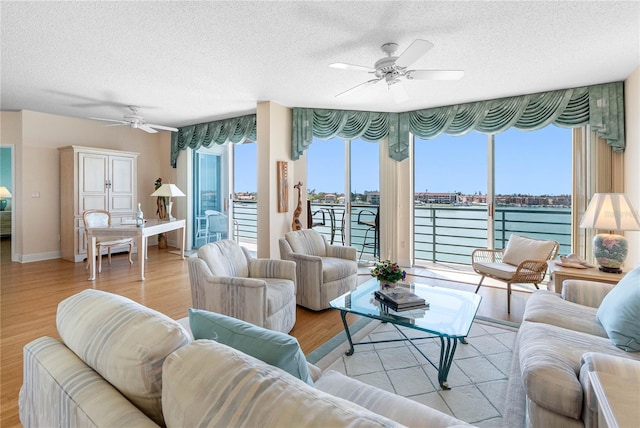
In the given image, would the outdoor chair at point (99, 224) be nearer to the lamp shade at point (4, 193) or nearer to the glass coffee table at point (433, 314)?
the glass coffee table at point (433, 314)

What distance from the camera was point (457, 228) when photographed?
17.0 ft

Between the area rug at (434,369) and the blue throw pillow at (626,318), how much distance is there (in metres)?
0.65

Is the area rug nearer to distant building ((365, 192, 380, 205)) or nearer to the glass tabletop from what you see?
the glass tabletop

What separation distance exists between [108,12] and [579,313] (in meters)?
3.78

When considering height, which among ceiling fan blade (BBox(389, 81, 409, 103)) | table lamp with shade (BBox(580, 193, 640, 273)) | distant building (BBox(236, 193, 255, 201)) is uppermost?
ceiling fan blade (BBox(389, 81, 409, 103))

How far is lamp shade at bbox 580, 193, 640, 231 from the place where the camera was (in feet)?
8.22

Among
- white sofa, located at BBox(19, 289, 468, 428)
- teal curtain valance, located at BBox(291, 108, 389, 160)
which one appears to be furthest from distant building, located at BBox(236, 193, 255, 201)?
white sofa, located at BBox(19, 289, 468, 428)

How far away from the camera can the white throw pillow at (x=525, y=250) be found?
11.1 ft

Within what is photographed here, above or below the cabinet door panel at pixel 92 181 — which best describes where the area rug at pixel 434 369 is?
below

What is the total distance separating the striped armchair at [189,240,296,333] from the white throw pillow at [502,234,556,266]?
8.20 ft

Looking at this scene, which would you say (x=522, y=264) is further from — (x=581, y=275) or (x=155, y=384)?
(x=155, y=384)

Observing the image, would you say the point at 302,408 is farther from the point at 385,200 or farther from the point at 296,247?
the point at 385,200

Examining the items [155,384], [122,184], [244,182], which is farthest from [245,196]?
[155,384]

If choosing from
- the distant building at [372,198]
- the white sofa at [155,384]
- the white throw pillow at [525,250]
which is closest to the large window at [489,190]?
the distant building at [372,198]
